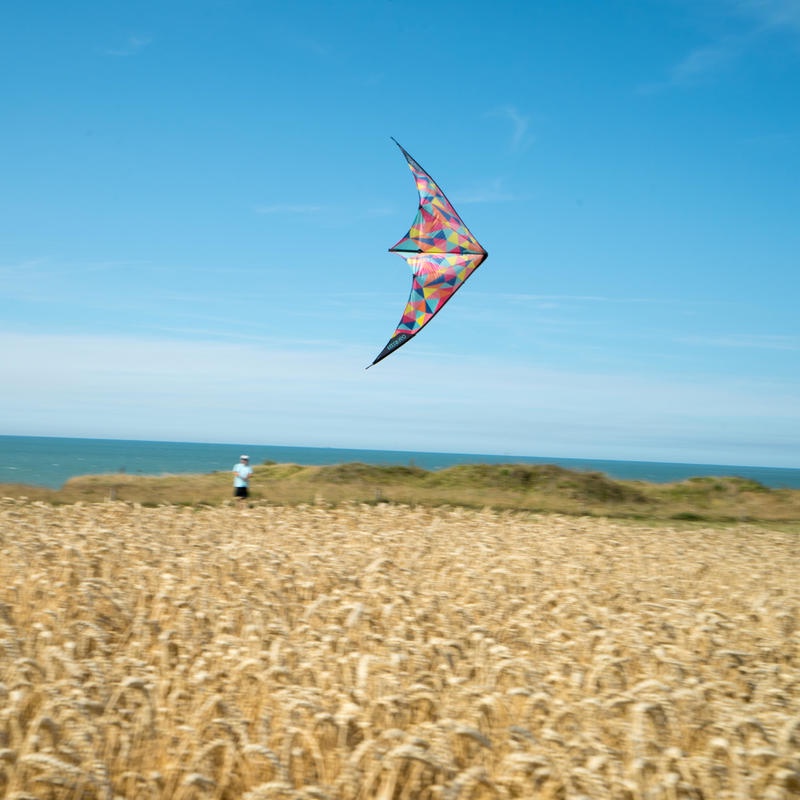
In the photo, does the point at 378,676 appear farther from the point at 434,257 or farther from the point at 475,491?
the point at 475,491

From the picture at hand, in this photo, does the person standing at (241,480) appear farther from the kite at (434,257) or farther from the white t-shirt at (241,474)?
the kite at (434,257)

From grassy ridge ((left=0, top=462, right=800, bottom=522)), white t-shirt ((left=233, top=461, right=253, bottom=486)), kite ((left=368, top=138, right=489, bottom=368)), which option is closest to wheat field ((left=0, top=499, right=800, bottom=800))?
kite ((left=368, top=138, right=489, bottom=368))

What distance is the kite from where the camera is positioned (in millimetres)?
16312

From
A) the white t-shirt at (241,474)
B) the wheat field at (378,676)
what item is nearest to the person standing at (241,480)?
the white t-shirt at (241,474)

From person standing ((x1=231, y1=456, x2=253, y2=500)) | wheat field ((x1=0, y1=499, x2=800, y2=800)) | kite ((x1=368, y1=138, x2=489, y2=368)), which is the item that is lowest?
wheat field ((x1=0, y1=499, x2=800, y2=800))

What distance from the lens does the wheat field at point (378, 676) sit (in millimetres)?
5242

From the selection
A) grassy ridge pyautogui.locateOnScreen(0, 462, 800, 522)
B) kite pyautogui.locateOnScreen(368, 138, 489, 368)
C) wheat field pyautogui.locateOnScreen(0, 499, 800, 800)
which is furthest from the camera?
grassy ridge pyautogui.locateOnScreen(0, 462, 800, 522)

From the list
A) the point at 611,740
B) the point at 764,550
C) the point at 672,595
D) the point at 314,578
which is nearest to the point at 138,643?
the point at 314,578

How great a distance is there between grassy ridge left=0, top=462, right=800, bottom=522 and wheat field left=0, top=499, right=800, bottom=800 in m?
12.3

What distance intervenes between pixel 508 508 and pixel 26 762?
23.5m

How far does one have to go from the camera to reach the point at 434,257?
16.4 meters

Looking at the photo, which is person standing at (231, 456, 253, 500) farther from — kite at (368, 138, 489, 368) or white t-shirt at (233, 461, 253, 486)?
kite at (368, 138, 489, 368)

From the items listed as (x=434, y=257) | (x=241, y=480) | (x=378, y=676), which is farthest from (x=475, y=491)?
(x=378, y=676)

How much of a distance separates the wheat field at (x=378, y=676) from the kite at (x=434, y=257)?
4.86 metres
